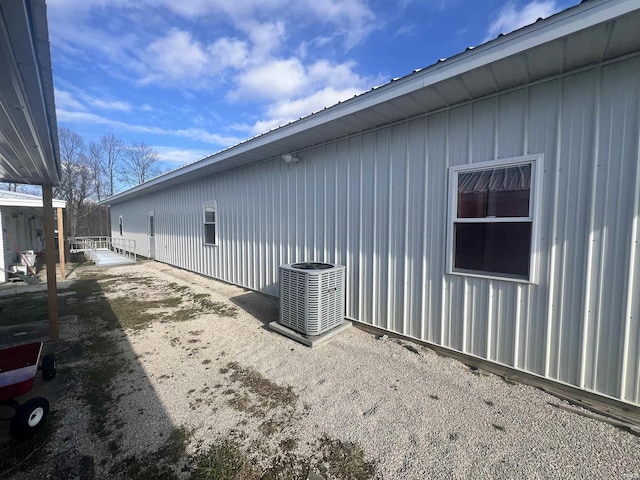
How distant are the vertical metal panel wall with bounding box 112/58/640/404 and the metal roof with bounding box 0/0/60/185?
321cm

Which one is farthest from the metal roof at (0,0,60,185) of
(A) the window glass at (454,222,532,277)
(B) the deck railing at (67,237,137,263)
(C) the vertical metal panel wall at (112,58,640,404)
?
(B) the deck railing at (67,237,137,263)

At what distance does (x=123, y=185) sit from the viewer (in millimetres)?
29859

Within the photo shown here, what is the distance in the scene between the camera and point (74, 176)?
2503 cm

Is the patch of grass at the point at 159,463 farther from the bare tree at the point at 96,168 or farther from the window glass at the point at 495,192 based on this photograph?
the bare tree at the point at 96,168

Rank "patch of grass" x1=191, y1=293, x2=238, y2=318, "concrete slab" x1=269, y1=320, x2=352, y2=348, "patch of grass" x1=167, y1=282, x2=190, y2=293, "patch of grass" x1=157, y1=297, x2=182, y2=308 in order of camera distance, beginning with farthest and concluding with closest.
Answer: "patch of grass" x1=167, y1=282, x2=190, y2=293, "patch of grass" x1=157, y1=297, x2=182, y2=308, "patch of grass" x1=191, y1=293, x2=238, y2=318, "concrete slab" x1=269, y1=320, x2=352, y2=348

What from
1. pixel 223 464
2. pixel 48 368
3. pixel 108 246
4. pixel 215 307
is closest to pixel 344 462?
pixel 223 464

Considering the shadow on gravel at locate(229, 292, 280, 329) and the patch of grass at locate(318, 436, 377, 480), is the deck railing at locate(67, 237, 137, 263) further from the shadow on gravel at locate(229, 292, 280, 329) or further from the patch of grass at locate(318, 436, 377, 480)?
the patch of grass at locate(318, 436, 377, 480)

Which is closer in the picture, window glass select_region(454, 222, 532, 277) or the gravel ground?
the gravel ground

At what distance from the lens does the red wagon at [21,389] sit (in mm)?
1883

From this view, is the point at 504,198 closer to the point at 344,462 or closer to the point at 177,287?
the point at 344,462

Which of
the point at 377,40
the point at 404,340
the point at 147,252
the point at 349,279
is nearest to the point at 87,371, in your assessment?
the point at 349,279

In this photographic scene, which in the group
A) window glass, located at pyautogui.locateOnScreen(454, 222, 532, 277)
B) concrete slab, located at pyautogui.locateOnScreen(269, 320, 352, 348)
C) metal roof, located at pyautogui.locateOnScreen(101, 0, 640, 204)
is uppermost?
metal roof, located at pyautogui.locateOnScreen(101, 0, 640, 204)

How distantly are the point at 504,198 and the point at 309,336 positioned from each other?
2760mm

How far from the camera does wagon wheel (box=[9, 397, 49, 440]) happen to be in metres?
1.87
